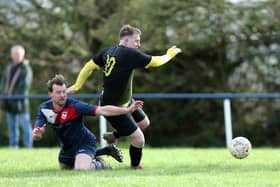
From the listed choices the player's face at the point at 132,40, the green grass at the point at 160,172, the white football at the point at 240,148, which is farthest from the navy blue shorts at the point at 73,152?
the white football at the point at 240,148

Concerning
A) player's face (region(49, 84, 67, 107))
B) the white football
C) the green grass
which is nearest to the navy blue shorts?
the green grass

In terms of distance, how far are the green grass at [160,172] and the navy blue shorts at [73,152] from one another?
232mm

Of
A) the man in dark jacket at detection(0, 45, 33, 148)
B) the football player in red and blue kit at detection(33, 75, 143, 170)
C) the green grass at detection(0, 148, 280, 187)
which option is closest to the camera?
the green grass at detection(0, 148, 280, 187)

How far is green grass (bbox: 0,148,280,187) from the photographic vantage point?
793 centimetres

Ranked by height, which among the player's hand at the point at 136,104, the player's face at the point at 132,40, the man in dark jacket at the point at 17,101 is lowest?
the man in dark jacket at the point at 17,101

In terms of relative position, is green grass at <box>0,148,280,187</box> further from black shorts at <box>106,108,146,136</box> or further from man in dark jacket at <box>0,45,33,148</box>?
man in dark jacket at <box>0,45,33,148</box>

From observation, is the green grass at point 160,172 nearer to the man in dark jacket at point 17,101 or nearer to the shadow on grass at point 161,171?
the shadow on grass at point 161,171

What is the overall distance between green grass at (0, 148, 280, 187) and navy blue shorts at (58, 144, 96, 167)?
0.23 meters

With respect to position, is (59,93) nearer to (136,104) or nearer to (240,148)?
(136,104)

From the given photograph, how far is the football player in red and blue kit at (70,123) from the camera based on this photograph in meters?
9.27

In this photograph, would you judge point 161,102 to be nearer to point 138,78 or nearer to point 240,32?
point 138,78

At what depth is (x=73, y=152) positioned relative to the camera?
9758mm

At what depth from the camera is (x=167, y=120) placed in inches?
757

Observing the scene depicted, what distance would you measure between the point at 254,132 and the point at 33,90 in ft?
18.3
